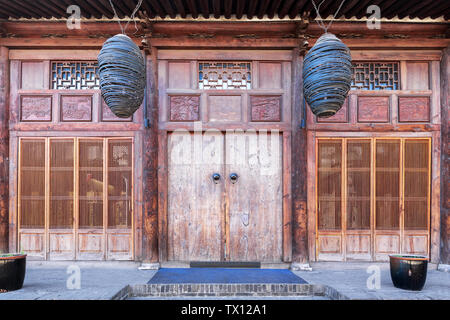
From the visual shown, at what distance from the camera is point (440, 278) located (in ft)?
16.9

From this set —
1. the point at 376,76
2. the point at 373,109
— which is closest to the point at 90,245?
the point at 373,109

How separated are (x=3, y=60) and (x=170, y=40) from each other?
10.5 ft

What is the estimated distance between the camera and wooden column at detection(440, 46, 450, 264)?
18.5 feet

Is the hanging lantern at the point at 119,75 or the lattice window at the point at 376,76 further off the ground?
the lattice window at the point at 376,76

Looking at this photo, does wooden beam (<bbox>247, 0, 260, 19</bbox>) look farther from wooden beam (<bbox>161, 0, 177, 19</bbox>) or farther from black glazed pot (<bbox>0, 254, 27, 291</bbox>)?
black glazed pot (<bbox>0, 254, 27, 291</bbox>)

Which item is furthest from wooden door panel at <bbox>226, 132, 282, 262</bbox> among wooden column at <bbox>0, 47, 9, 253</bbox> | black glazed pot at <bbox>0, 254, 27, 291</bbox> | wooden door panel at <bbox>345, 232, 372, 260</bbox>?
wooden column at <bbox>0, 47, 9, 253</bbox>

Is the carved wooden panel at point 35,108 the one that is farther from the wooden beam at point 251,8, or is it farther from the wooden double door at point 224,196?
the wooden beam at point 251,8

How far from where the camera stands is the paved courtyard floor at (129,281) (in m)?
4.21

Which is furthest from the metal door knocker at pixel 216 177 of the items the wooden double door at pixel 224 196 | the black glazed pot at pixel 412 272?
the black glazed pot at pixel 412 272

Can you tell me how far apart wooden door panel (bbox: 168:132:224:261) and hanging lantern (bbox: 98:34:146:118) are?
183cm

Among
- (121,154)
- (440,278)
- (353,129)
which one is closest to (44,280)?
(121,154)

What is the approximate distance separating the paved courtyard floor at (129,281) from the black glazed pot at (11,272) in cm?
11

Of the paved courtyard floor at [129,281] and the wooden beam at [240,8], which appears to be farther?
the wooden beam at [240,8]
